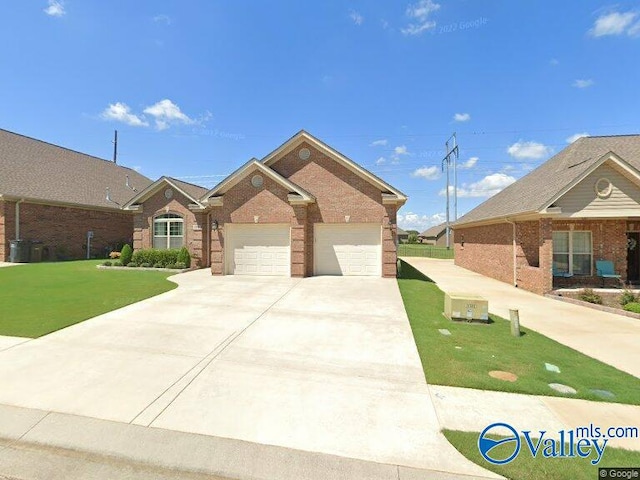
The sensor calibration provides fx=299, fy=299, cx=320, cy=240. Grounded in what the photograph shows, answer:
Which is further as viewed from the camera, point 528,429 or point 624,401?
point 624,401

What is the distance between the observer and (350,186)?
14.7 m

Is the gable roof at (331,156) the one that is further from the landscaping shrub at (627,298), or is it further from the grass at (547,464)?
the grass at (547,464)

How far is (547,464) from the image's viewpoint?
2.95m

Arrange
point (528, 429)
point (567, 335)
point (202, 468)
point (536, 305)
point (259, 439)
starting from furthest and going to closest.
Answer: point (536, 305), point (567, 335), point (528, 429), point (259, 439), point (202, 468)

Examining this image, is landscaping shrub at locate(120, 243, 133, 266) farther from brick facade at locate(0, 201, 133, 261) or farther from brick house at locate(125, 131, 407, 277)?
brick facade at locate(0, 201, 133, 261)

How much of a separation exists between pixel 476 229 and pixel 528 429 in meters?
18.7

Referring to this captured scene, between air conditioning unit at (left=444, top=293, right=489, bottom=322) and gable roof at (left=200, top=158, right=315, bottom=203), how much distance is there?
8.05 metres

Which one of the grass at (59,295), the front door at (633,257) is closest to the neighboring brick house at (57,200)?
the grass at (59,295)

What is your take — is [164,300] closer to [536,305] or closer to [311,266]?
[311,266]

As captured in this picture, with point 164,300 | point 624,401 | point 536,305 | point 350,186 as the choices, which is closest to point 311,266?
point 350,186

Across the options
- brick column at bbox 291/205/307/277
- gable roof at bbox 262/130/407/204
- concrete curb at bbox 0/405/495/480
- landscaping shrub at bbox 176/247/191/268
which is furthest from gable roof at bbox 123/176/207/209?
concrete curb at bbox 0/405/495/480

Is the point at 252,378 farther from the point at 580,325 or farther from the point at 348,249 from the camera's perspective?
the point at 348,249

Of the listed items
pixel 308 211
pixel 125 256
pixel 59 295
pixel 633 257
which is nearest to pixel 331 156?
pixel 308 211

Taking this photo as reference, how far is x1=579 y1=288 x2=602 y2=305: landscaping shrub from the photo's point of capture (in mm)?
10805
